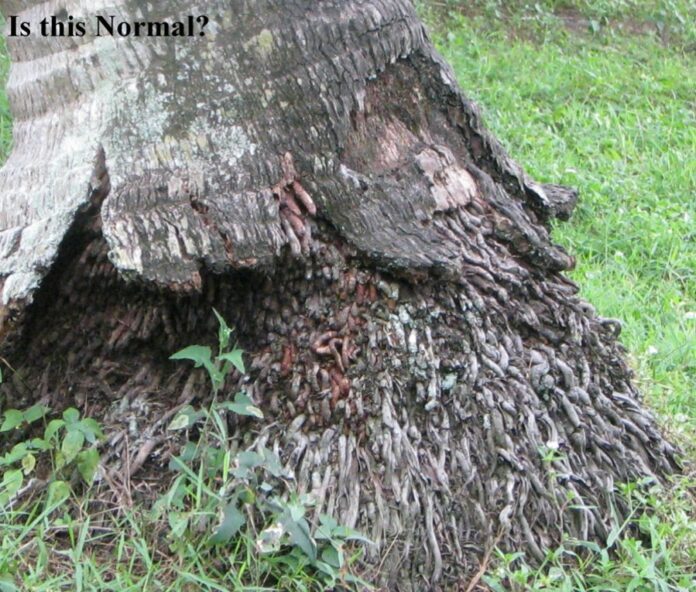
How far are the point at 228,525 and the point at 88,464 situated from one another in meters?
0.44

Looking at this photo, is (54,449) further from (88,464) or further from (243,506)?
(243,506)

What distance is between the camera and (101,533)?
2420 millimetres

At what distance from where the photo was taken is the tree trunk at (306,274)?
240cm

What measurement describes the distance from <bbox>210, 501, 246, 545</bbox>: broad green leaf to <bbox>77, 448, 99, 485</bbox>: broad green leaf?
394 millimetres

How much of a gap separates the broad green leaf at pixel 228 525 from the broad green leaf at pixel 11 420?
25.7 inches

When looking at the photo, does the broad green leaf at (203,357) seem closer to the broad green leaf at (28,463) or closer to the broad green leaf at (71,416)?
the broad green leaf at (71,416)

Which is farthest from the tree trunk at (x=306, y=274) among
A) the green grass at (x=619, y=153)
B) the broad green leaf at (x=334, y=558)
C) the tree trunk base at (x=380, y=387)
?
the green grass at (x=619, y=153)

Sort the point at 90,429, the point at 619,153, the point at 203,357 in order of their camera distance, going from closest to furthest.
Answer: the point at 203,357
the point at 90,429
the point at 619,153

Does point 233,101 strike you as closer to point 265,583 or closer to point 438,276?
point 438,276

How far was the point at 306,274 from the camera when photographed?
8.22 ft

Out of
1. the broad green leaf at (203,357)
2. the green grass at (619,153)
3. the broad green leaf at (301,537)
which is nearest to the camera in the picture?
the broad green leaf at (301,537)

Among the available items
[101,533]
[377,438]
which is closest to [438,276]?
[377,438]

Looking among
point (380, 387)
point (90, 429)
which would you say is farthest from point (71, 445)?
point (380, 387)

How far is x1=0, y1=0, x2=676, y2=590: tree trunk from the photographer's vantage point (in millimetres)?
2402
